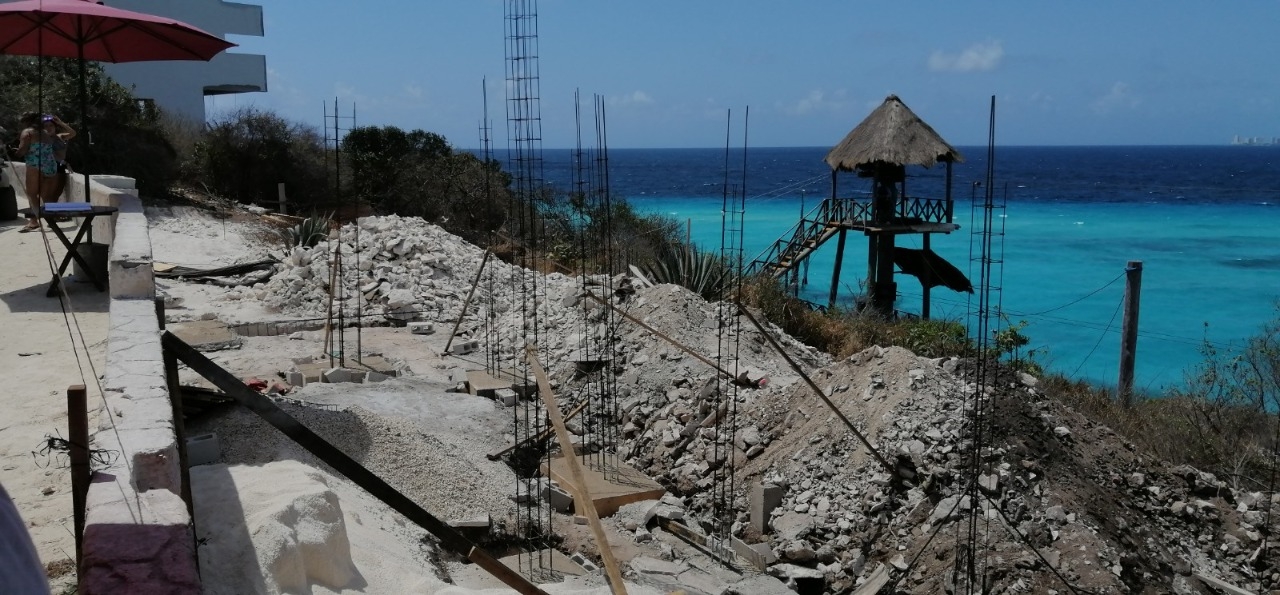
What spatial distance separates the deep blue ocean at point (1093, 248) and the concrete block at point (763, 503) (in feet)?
7.23

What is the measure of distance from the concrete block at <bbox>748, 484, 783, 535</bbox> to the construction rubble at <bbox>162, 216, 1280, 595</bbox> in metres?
0.01

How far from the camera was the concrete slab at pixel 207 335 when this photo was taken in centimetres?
1047

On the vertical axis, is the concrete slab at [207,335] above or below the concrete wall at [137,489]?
below

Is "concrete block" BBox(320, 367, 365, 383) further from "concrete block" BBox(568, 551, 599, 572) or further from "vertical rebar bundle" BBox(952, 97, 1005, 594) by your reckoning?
"vertical rebar bundle" BBox(952, 97, 1005, 594)

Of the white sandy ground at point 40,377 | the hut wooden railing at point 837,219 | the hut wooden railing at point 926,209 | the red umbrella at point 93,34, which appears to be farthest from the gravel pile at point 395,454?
the hut wooden railing at point 926,209

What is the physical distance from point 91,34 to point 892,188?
1351cm

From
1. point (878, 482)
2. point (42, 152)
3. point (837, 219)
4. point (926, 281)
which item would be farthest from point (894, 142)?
point (42, 152)

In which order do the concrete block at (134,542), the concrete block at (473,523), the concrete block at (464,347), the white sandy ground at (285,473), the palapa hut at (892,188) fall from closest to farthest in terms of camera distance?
the concrete block at (134,542) < the white sandy ground at (285,473) < the concrete block at (473,523) < the concrete block at (464,347) < the palapa hut at (892,188)

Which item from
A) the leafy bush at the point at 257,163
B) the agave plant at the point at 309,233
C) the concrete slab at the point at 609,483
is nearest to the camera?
the concrete slab at the point at 609,483

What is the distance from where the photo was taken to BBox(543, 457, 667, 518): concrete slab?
7.72 meters

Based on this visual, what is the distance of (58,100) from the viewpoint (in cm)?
1825

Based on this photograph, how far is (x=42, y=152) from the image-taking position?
382 inches

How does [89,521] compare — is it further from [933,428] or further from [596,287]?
[596,287]

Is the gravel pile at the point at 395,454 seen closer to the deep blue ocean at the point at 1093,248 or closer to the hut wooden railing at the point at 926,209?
the deep blue ocean at the point at 1093,248
